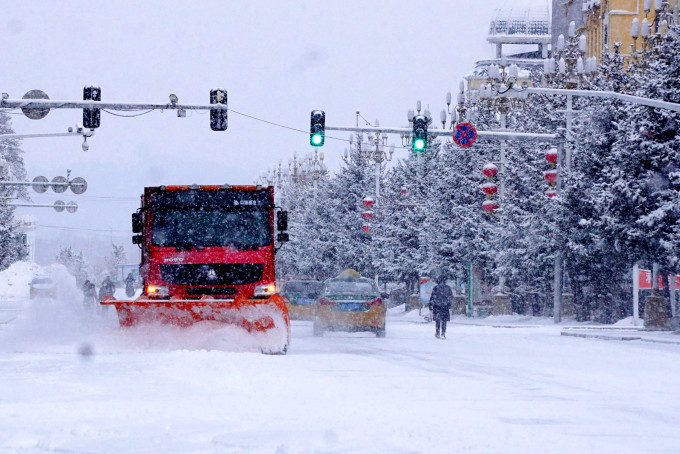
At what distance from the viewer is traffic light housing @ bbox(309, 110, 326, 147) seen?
29.9 m

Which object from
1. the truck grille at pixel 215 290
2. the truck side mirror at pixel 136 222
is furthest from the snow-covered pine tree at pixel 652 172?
the truck side mirror at pixel 136 222

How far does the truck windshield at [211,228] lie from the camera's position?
21844 mm

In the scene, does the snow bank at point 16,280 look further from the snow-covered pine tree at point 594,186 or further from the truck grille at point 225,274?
the truck grille at point 225,274

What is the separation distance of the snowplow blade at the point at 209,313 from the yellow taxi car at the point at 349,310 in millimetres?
8496

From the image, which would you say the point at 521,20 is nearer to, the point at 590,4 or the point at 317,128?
the point at 590,4

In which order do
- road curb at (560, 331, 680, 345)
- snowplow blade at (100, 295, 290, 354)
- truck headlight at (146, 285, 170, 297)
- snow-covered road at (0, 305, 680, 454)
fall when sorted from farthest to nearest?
road curb at (560, 331, 680, 345)
truck headlight at (146, 285, 170, 297)
snowplow blade at (100, 295, 290, 354)
snow-covered road at (0, 305, 680, 454)

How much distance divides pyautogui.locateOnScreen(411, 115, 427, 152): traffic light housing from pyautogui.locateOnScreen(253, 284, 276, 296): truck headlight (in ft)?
31.9

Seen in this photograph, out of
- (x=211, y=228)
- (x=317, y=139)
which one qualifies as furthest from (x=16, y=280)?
(x=211, y=228)

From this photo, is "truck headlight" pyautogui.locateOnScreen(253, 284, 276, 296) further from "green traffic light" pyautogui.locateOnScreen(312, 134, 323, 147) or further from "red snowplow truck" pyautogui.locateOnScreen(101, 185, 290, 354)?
"green traffic light" pyautogui.locateOnScreen(312, 134, 323, 147)

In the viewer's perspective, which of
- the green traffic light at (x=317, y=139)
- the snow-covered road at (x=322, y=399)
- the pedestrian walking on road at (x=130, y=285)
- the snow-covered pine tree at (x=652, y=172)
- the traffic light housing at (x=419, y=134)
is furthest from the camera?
the pedestrian walking on road at (x=130, y=285)

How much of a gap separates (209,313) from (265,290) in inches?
57.2

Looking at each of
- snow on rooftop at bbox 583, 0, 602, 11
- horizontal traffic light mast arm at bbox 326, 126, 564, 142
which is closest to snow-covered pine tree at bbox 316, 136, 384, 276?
snow on rooftop at bbox 583, 0, 602, 11

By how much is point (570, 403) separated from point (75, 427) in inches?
213

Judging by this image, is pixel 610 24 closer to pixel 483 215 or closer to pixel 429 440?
pixel 483 215
